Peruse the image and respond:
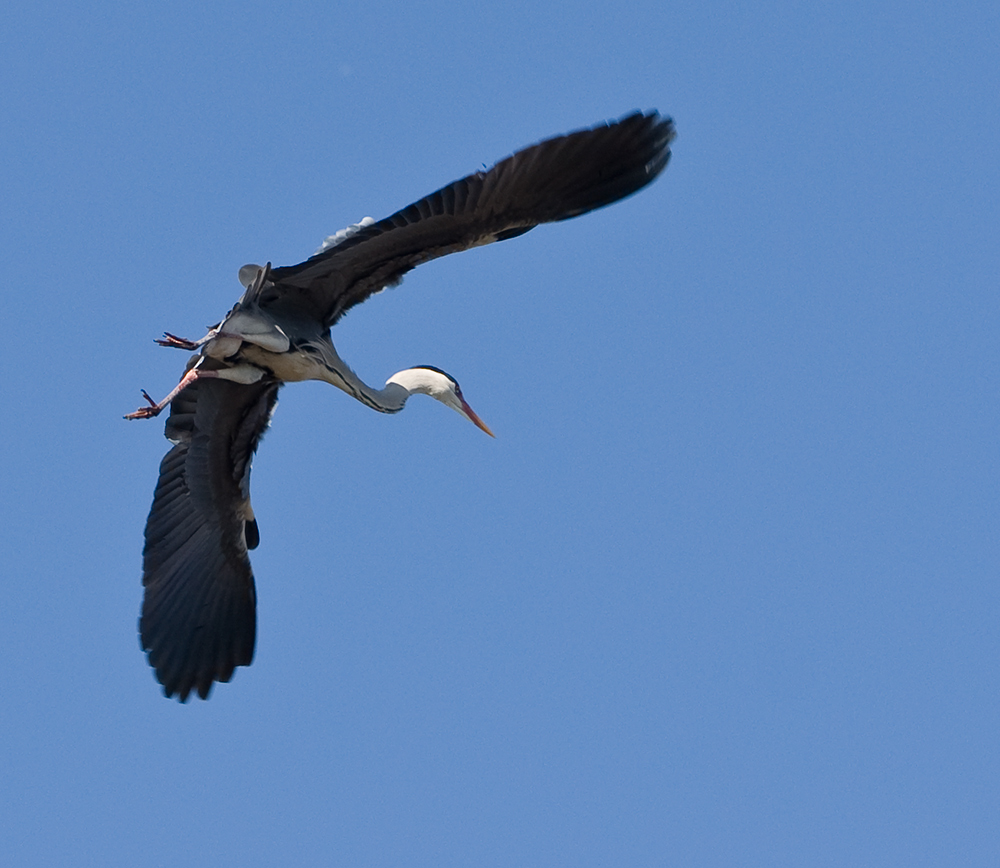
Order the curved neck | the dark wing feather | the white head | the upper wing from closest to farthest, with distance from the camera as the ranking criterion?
the upper wing → the curved neck → the dark wing feather → the white head

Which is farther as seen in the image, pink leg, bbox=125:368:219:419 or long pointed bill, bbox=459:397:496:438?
long pointed bill, bbox=459:397:496:438

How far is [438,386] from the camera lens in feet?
42.2

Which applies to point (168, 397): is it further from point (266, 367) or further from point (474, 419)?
point (474, 419)

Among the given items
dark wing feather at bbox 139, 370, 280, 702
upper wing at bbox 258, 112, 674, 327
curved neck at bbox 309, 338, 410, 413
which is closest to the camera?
upper wing at bbox 258, 112, 674, 327

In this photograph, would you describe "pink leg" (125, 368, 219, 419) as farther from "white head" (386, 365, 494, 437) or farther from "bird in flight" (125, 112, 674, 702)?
"white head" (386, 365, 494, 437)

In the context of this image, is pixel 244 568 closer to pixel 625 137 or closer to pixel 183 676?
pixel 183 676

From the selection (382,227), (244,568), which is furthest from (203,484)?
(382,227)

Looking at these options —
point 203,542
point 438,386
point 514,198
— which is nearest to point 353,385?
point 438,386

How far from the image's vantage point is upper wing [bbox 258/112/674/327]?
10.1m

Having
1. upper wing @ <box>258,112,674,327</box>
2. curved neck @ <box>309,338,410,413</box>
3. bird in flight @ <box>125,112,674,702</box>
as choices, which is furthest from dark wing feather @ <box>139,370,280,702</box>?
upper wing @ <box>258,112,674,327</box>

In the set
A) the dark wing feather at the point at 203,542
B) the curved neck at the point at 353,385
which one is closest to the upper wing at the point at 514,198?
the curved neck at the point at 353,385

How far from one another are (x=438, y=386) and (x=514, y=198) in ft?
9.13

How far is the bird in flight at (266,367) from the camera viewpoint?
33.4 ft

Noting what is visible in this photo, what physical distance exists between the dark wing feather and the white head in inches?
38.9
